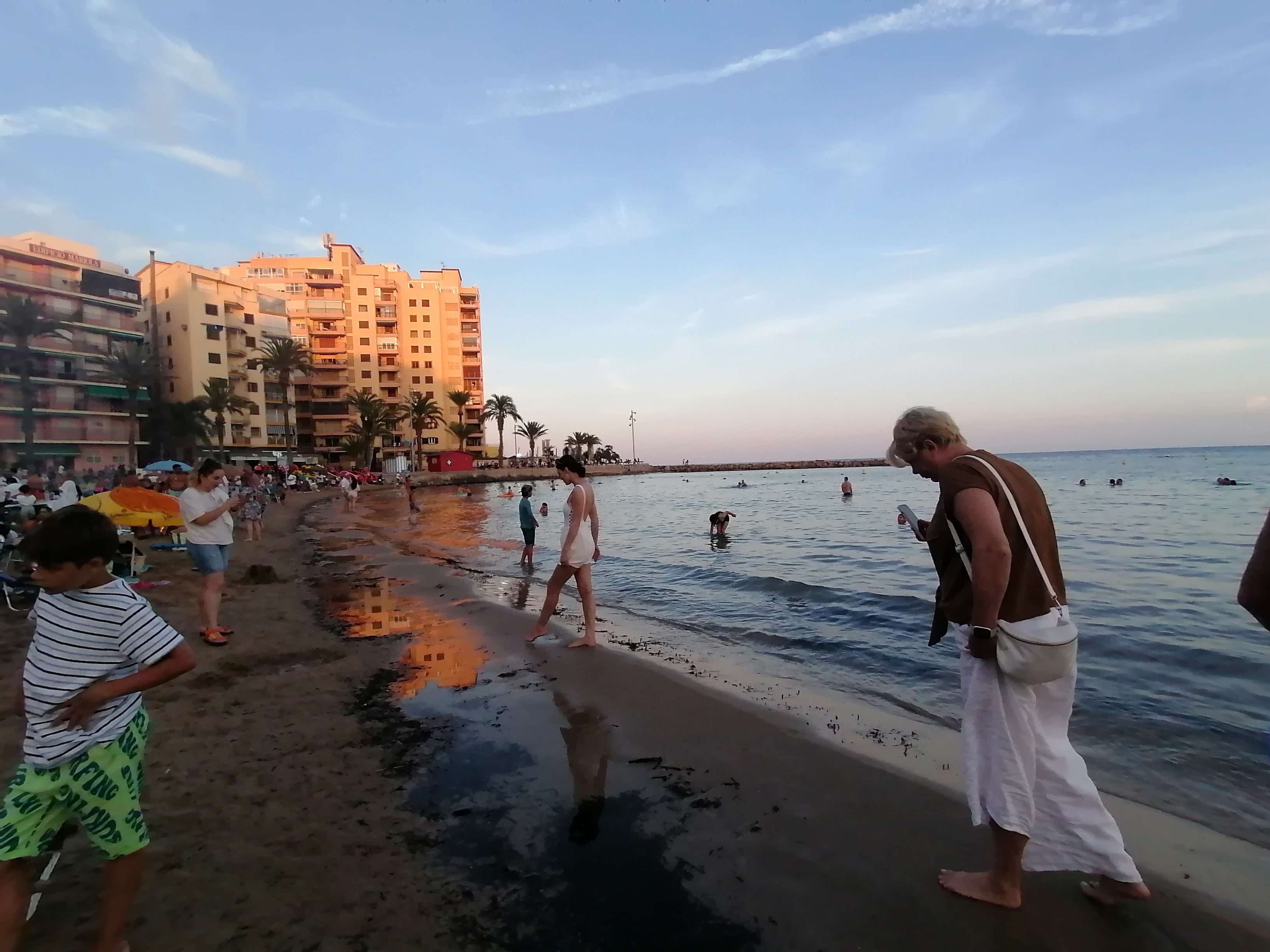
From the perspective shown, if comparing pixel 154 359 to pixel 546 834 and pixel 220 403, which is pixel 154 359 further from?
pixel 546 834

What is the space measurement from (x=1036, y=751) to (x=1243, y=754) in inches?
140

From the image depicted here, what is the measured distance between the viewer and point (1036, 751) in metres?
2.50

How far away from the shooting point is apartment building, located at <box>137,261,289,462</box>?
5462 cm

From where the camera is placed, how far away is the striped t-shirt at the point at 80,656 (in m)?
2.03

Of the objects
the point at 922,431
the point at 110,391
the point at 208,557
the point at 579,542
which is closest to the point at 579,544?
the point at 579,542

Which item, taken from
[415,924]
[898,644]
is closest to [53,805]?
[415,924]

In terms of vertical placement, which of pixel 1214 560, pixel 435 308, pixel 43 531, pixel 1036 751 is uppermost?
pixel 435 308

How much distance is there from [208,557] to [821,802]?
5962 mm

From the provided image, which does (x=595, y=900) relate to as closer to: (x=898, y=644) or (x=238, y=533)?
(x=898, y=644)

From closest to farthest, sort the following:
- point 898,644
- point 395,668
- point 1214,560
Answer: point 395,668, point 898,644, point 1214,560

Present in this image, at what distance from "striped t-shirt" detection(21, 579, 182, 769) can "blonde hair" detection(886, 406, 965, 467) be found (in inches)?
114

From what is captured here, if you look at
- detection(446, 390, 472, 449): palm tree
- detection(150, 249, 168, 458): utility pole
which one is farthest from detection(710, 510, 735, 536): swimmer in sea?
detection(446, 390, 472, 449): palm tree

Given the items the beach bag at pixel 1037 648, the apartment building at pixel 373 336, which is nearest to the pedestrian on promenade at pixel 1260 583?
the beach bag at pixel 1037 648

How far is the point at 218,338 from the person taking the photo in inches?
2248
